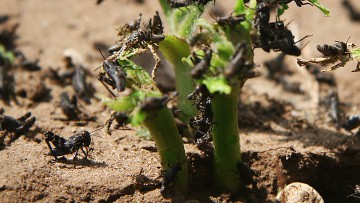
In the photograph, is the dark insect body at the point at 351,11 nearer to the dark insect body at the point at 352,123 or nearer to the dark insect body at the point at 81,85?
the dark insect body at the point at 352,123

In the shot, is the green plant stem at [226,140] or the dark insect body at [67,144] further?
the dark insect body at [67,144]

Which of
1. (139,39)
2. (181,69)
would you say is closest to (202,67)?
(139,39)

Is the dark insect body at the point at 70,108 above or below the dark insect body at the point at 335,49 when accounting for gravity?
below

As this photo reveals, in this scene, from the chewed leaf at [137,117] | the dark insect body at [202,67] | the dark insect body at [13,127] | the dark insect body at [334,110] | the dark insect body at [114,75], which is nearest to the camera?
the chewed leaf at [137,117]

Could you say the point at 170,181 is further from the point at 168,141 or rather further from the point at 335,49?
the point at 335,49

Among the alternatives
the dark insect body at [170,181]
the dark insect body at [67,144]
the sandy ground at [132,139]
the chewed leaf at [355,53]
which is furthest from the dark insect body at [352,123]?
the dark insect body at [67,144]

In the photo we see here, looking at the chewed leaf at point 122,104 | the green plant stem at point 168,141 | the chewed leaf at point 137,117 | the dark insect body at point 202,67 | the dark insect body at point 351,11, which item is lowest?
the green plant stem at point 168,141

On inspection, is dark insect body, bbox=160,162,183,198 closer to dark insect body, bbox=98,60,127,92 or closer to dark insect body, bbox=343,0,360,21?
dark insect body, bbox=98,60,127,92

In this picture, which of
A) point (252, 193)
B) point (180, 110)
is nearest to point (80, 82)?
point (180, 110)
